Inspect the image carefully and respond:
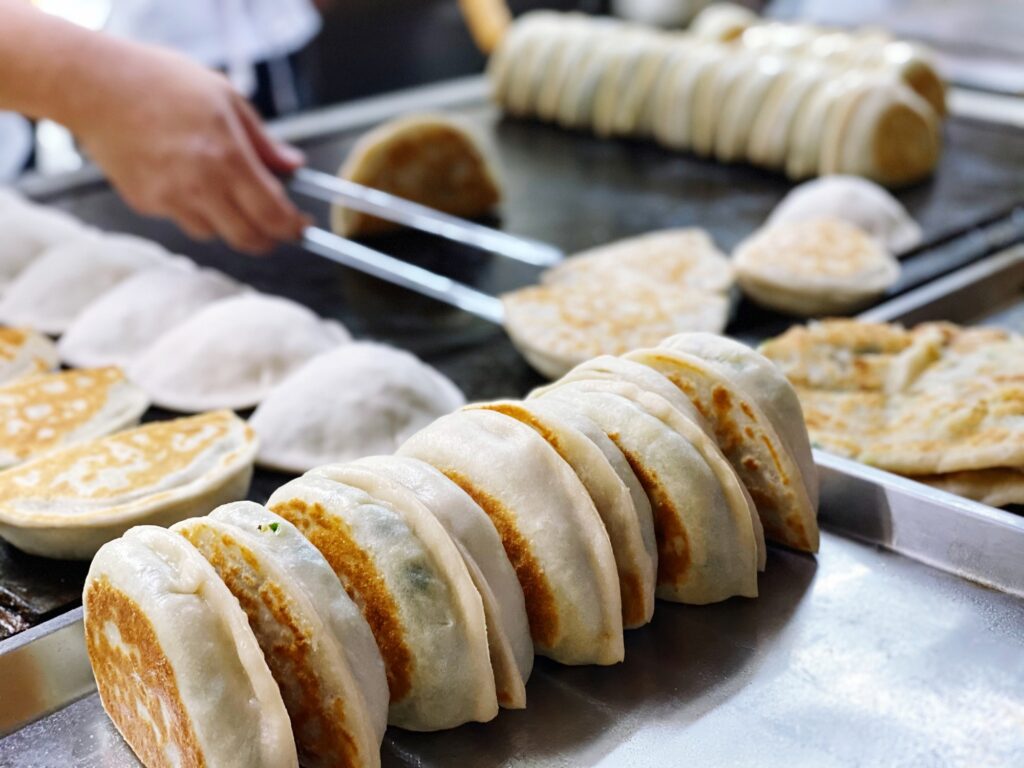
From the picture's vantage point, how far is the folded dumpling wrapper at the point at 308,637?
4.27 ft

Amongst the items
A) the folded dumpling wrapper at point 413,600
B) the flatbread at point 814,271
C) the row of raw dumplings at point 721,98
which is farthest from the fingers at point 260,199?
the row of raw dumplings at point 721,98

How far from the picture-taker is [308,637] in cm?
130

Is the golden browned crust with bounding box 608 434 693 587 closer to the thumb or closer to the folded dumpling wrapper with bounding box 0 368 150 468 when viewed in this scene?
the folded dumpling wrapper with bounding box 0 368 150 468

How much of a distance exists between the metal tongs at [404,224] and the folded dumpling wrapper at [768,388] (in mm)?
1428

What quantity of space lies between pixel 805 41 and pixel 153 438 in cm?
345

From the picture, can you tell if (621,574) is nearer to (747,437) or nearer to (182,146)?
(747,437)

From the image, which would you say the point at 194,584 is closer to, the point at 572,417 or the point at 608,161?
the point at 572,417

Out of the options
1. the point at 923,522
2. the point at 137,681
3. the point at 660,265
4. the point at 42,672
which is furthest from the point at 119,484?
the point at 660,265

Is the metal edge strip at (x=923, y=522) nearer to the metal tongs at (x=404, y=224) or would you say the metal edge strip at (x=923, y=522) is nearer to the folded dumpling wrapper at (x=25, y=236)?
the metal tongs at (x=404, y=224)

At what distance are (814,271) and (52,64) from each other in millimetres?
1785

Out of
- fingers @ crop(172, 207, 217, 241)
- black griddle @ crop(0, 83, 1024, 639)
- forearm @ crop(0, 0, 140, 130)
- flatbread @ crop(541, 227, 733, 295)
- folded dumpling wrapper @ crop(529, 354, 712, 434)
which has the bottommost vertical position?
black griddle @ crop(0, 83, 1024, 639)

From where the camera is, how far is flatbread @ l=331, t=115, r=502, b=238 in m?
3.53

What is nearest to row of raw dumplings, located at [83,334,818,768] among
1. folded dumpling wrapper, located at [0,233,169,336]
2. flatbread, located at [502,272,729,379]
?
flatbread, located at [502,272,729,379]

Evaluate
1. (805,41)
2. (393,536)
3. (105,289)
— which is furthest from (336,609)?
(805,41)
